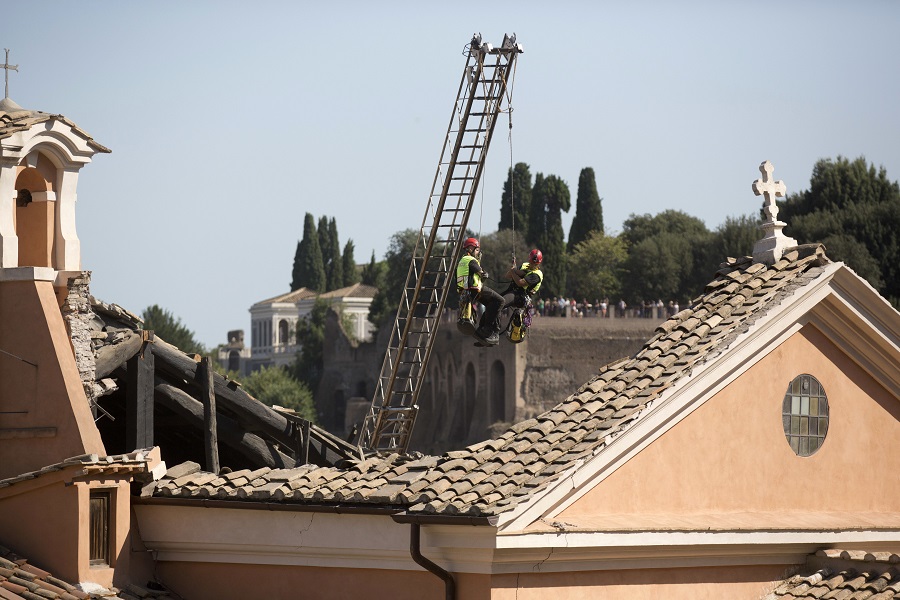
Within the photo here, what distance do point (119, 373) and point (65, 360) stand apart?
6.08 ft

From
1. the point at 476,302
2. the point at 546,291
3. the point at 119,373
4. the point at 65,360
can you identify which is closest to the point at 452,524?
the point at 65,360

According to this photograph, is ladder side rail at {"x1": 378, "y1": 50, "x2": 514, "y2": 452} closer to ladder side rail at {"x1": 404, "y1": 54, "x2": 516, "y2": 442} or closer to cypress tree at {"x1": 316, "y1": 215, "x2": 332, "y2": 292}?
ladder side rail at {"x1": 404, "y1": 54, "x2": 516, "y2": 442}

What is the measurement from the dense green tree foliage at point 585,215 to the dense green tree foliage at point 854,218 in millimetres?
21706

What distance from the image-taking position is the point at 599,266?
340 feet

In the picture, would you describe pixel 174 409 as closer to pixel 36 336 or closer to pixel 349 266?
pixel 36 336

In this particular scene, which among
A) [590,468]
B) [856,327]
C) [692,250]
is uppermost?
[692,250]

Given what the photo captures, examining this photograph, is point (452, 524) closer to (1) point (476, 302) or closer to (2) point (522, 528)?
(2) point (522, 528)

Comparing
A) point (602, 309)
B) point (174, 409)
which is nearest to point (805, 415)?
point (174, 409)

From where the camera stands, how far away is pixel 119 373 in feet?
50.7

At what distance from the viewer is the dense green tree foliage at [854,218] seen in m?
76.9

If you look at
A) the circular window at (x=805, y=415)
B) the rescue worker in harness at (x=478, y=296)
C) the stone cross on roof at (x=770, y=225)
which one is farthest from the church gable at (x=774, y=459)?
the rescue worker in harness at (x=478, y=296)

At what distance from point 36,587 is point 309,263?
13310 centimetres

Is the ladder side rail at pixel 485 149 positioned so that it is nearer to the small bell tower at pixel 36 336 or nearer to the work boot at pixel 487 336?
the work boot at pixel 487 336

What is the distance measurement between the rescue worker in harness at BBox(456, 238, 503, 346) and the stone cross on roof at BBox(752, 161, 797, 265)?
14.6 feet
